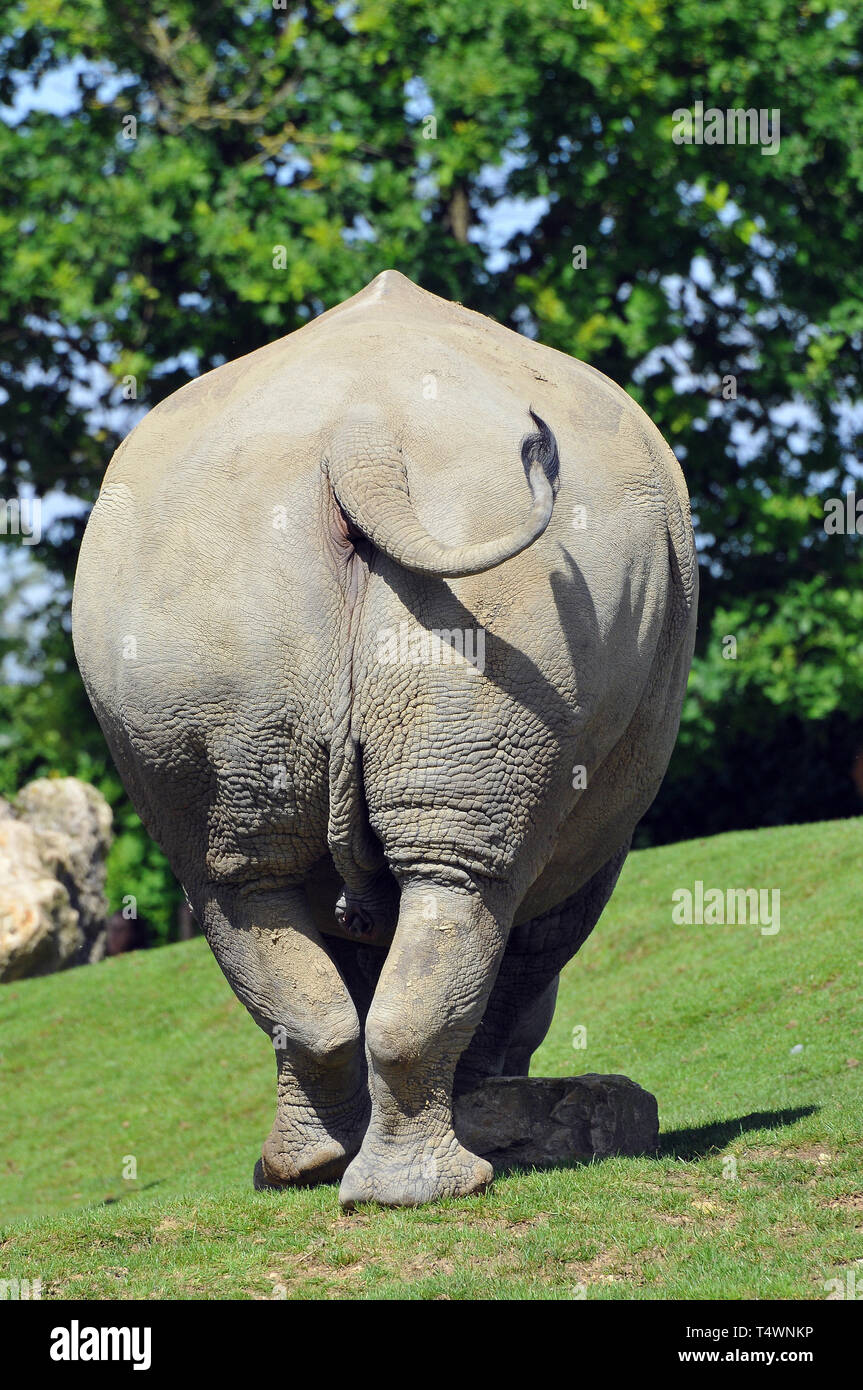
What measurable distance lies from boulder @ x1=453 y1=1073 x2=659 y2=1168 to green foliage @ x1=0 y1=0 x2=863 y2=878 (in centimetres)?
1226

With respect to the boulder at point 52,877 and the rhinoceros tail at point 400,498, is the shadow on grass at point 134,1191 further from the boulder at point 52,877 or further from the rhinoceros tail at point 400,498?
the rhinoceros tail at point 400,498

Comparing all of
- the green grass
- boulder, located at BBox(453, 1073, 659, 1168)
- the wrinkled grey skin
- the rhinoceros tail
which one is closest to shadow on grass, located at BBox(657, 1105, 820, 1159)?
the green grass

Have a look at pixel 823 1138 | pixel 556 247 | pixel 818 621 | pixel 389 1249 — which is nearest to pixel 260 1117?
pixel 823 1138

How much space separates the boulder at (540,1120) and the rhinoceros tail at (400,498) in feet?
6.92

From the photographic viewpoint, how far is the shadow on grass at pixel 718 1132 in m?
6.90

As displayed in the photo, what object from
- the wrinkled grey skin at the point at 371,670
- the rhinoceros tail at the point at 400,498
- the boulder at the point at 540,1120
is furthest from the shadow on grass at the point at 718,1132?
the rhinoceros tail at the point at 400,498

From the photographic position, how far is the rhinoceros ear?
5809mm

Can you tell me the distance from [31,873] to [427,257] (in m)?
7.42

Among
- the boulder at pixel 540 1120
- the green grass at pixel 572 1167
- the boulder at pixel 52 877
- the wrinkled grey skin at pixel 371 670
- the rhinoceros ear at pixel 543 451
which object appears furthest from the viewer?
the boulder at pixel 52 877

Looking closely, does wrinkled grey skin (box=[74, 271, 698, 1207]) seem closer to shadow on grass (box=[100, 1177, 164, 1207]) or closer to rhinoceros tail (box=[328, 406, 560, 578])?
rhinoceros tail (box=[328, 406, 560, 578])

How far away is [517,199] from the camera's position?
772 inches

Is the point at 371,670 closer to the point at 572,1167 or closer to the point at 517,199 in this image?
the point at 572,1167

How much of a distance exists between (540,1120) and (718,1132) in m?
1.12
